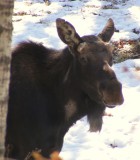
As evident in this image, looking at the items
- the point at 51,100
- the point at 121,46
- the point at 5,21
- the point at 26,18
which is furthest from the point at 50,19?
the point at 5,21

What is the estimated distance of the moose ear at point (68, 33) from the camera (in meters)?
4.76

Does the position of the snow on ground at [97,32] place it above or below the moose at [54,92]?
below

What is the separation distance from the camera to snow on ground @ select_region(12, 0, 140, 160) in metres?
6.96

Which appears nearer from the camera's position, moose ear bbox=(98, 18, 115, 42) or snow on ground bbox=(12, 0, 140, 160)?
moose ear bbox=(98, 18, 115, 42)

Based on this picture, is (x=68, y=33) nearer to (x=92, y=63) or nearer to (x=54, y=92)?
(x=92, y=63)

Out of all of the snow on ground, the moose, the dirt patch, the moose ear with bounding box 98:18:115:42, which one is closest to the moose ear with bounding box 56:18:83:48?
the moose

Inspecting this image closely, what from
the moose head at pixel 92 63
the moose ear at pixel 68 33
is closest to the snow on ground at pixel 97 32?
the moose head at pixel 92 63

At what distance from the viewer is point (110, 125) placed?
7906 mm

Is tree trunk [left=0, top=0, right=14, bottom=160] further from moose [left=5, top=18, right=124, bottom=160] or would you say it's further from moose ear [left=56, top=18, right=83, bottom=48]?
moose ear [left=56, top=18, right=83, bottom=48]

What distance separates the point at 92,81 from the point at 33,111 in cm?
65

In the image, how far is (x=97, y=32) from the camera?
43.2 ft

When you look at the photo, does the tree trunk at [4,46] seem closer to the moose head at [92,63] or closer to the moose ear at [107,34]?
the moose head at [92,63]

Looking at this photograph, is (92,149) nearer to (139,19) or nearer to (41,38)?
(41,38)

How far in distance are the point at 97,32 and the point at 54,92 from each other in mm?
8356
